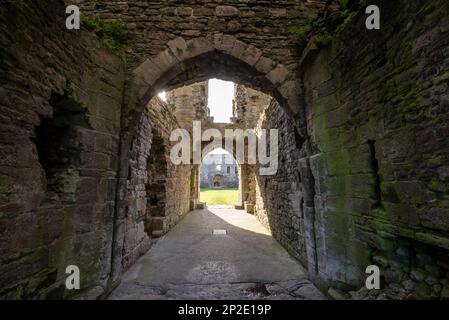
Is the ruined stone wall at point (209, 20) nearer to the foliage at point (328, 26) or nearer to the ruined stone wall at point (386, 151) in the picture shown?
the foliage at point (328, 26)

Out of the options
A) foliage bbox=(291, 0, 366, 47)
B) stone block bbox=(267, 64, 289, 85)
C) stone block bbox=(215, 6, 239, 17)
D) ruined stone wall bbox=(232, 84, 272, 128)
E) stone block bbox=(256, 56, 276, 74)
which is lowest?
stone block bbox=(267, 64, 289, 85)

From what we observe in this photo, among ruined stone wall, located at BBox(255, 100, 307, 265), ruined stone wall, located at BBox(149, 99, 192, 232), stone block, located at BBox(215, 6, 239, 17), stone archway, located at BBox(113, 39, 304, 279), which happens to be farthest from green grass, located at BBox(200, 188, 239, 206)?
stone block, located at BBox(215, 6, 239, 17)

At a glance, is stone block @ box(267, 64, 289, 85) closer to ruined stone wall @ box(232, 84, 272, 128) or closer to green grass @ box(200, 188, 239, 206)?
ruined stone wall @ box(232, 84, 272, 128)

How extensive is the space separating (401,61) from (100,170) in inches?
133

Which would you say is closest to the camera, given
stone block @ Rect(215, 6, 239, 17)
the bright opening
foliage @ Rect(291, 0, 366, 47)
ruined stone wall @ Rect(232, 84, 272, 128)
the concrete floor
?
foliage @ Rect(291, 0, 366, 47)

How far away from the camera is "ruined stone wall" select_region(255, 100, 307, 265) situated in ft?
12.8

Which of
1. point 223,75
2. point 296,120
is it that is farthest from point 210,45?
point 296,120

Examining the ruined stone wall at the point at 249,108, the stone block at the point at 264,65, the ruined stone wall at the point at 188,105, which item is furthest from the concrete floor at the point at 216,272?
the ruined stone wall at the point at 188,105

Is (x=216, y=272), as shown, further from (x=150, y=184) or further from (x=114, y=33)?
(x=114, y=33)

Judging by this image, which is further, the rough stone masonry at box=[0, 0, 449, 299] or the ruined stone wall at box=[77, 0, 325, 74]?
the ruined stone wall at box=[77, 0, 325, 74]

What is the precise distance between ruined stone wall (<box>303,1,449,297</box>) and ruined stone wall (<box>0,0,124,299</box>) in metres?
2.88

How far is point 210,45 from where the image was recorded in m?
3.32
